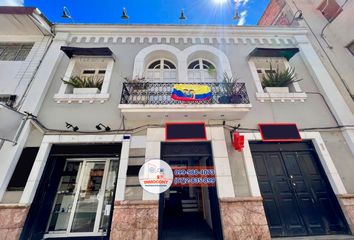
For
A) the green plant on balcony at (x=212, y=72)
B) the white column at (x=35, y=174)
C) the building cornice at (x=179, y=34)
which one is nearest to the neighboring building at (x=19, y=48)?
the building cornice at (x=179, y=34)

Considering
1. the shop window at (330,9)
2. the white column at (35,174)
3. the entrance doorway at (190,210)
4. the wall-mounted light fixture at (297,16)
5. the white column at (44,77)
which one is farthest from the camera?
the wall-mounted light fixture at (297,16)

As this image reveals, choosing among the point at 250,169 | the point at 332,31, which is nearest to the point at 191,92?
the point at 250,169

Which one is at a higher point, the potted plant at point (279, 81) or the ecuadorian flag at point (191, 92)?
the potted plant at point (279, 81)

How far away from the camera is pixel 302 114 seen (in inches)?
218

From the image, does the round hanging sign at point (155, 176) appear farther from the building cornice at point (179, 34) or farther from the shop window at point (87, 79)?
the building cornice at point (179, 34)

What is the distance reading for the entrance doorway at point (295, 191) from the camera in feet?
14.9

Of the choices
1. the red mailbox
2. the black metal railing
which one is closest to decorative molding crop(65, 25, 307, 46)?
the black metal railing

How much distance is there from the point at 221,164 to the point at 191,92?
8.21 ft

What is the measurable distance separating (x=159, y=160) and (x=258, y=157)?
3.33 meters

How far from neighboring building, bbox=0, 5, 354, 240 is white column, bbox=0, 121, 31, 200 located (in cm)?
3

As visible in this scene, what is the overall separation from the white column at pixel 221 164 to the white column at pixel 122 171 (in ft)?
8.93

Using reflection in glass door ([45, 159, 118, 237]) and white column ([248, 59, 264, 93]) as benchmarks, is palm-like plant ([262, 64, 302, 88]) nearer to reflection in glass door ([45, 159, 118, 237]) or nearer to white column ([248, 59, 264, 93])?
white column ([248, 59, 264, 93])

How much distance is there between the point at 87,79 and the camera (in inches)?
237

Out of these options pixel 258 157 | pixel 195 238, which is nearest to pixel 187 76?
pixel 258 157
